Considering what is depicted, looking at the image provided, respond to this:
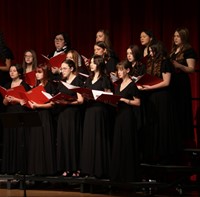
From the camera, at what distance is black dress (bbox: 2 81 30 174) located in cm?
832

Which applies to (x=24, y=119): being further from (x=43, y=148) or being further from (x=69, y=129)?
(x=43, y=148)

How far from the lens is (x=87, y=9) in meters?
10.3

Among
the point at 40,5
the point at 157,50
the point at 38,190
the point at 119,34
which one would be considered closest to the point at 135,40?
the point at 119,34

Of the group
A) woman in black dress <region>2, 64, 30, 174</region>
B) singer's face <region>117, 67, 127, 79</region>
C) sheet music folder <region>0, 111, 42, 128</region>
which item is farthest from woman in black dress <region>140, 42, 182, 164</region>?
woman in black dress <region>2, 64, 30, 174</region>

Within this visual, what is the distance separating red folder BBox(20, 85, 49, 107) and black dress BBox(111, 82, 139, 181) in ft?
3.35

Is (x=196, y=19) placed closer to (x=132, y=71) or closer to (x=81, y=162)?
(x=132, y=71)

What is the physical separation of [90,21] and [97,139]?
3148mm

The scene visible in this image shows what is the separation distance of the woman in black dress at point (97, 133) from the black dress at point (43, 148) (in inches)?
20.9

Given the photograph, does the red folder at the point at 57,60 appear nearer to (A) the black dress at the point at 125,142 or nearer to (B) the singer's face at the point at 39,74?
(B) the singer's face at the point at 39,74

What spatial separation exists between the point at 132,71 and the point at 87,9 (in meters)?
2.80

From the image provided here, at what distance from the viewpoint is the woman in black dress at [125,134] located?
7375 mm

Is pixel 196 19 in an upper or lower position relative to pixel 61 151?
upper

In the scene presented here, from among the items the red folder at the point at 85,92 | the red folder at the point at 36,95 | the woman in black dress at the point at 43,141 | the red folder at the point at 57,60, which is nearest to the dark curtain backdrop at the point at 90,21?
the red folder at the point at 57,60

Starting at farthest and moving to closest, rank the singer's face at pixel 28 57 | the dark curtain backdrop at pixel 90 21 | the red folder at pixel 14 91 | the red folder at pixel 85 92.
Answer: the dark curtain backdrop at pixel 90 21, the singer's face at pixel 28 57, the red folder at pixel 14 91, the red folder at pixel 85 92
